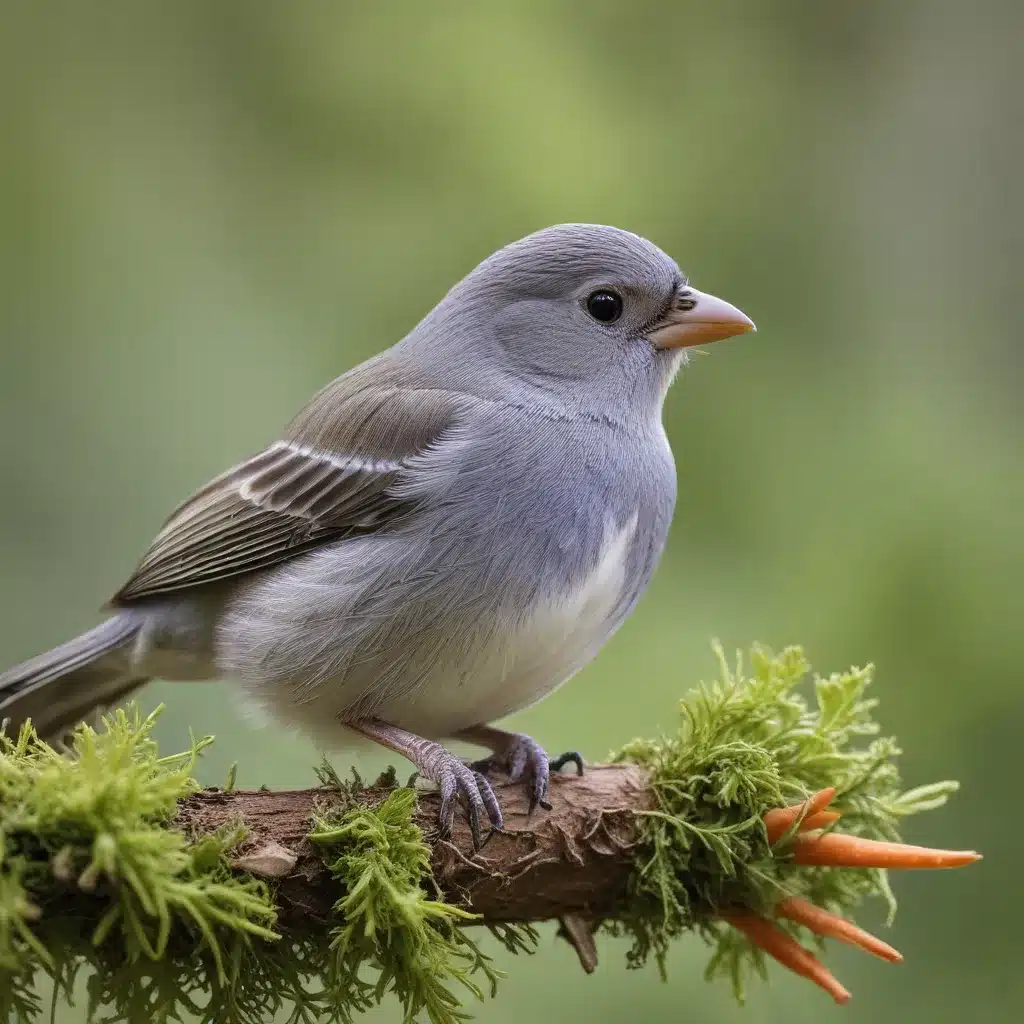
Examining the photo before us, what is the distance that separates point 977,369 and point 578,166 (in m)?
2.00

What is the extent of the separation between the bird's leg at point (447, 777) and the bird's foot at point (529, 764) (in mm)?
112

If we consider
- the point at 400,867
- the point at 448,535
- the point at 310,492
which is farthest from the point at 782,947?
the point at 310,492

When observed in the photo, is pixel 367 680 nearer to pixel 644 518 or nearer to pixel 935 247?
pixel 644 518

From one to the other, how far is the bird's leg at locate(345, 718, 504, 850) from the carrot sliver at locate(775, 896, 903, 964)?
1.97 ft

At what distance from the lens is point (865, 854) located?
224 cm

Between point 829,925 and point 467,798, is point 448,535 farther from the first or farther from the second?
point 829,925

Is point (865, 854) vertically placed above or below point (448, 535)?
below

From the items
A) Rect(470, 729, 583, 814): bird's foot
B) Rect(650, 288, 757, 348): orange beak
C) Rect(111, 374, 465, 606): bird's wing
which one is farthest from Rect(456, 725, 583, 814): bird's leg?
Rect(650, 288, 757, 348): orange beak

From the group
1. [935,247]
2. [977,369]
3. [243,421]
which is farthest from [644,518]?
[935,247]

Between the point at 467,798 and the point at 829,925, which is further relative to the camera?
the point at 467,798

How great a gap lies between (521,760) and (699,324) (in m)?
1.18

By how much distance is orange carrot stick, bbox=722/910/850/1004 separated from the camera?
225 cm

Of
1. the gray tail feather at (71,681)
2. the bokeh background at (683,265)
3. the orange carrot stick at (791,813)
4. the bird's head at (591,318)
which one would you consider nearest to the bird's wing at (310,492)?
the gray tail feather at (71,681)

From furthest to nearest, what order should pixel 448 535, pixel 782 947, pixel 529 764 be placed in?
pixel 529 764
pixel 448 535
pixel 782 947
